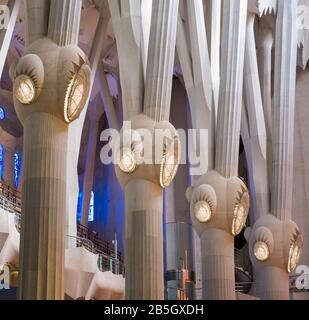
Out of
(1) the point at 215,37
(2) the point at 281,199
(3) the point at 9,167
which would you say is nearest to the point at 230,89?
(1) the point at 215,37

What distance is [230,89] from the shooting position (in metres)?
14.3

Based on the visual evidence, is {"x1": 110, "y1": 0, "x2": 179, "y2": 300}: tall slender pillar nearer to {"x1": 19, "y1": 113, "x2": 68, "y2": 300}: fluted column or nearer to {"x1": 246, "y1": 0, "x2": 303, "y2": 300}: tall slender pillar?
{"x1": 19, "y1": 113, "x2": 68, "y2": 300}: fluted column

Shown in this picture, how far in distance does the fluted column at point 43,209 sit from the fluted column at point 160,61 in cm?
295

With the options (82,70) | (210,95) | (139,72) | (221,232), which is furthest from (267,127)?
(82,70)

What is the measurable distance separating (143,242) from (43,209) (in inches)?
112

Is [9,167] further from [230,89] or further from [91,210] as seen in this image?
[230,89]

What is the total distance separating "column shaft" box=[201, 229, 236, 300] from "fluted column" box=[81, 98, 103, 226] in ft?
30.2

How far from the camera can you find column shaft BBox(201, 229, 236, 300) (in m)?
13.4

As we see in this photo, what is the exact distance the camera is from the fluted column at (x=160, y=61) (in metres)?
11.4

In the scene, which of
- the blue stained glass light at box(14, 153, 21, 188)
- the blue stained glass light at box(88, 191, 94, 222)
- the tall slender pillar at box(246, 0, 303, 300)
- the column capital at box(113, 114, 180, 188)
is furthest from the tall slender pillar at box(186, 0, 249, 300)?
the blue stained glass light at box(88, 191, 94, 222)

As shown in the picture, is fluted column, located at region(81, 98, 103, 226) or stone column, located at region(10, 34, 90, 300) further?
fluted column, located at region(81, 98, 103, 226)

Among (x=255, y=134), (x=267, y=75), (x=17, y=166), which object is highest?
(x=267, y=75)

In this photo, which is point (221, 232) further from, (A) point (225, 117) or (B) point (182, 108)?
(B) point (182, 108)
